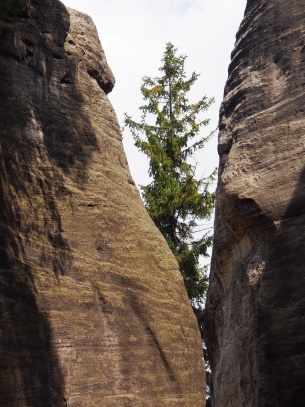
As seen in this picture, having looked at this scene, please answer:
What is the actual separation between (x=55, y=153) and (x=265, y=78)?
5.81 meters

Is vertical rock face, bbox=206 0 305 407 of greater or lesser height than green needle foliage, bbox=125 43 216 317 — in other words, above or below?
below

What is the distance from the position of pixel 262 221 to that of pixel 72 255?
5.70 metres

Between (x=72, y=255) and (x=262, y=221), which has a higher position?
(x=72, y=255)

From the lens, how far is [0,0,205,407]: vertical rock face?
12.5m

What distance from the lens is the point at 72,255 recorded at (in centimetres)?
1369

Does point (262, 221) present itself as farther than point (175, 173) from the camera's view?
No

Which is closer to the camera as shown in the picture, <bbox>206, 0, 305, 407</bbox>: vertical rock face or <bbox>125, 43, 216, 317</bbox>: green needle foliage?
<bbox>206, 0, 305, 407</bbox>: vertical rock face

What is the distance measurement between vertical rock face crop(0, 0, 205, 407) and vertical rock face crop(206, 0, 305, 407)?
3.59m

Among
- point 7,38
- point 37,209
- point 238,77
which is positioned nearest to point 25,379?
point 37,209

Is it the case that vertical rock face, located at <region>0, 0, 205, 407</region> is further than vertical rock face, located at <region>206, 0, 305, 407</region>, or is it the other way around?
vertical rock face, located at <region>0, 0, 205, 407</region>

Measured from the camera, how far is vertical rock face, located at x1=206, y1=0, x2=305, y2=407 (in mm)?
7809

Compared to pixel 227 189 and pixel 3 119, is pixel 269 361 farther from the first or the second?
pixel 3 119

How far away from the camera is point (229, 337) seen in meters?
8.68

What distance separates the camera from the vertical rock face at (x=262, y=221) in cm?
781
